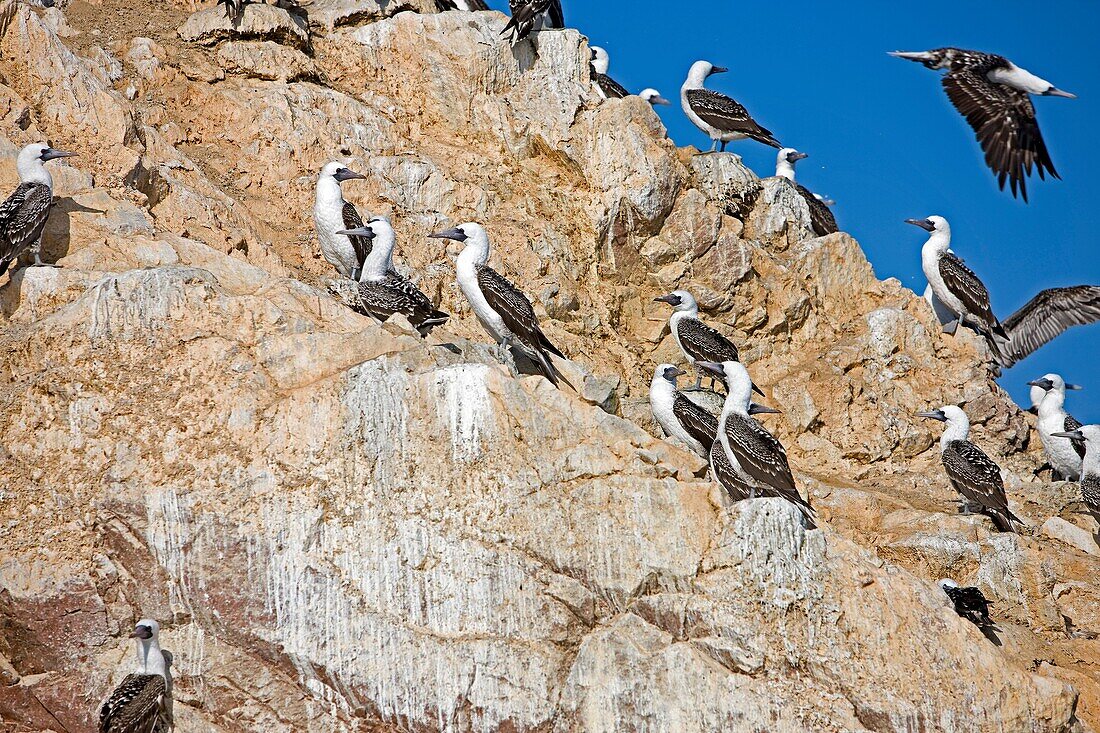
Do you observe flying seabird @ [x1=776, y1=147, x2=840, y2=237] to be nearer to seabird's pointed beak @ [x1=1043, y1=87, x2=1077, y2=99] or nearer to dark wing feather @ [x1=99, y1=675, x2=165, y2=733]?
seabird's pointed beak @ [x1=1043, y1=87, x2=1077, y2=99]

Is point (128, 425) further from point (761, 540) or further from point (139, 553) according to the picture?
point (761, 540)

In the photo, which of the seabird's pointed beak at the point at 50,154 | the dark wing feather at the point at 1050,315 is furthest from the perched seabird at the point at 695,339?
the seabird's pointed beak at the point at 50,154

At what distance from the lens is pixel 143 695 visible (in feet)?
33.6

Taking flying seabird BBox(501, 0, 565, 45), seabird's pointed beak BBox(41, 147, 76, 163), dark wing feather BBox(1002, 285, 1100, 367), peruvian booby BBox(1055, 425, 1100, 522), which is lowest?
seabird's pointed beak BBox(41, 147, 76, 163)

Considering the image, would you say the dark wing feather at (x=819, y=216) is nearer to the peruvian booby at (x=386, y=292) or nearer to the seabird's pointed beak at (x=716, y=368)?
the seabird's pointed beak at (x=716, y=368)

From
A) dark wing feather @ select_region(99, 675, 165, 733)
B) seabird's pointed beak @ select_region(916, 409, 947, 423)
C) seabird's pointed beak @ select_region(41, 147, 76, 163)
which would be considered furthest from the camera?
seabird's pointed beak @ select_region(916, 409, 947, 423)

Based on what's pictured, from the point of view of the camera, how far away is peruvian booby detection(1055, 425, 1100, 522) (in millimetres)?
15453

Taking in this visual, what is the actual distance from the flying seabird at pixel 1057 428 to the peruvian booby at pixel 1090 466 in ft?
0.42

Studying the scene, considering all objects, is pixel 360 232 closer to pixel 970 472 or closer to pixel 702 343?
pixel 702 343

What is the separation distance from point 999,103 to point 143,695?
35.3 ft

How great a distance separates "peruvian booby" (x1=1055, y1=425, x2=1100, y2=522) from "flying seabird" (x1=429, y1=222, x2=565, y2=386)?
700 centimetres

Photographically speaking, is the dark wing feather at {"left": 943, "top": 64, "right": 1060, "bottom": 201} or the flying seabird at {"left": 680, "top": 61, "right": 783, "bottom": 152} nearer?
the dark wing feather at {"left": 943, "top": 64, "right": 1060, "bottom": 201}

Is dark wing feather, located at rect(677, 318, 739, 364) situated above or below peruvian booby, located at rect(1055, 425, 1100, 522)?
below

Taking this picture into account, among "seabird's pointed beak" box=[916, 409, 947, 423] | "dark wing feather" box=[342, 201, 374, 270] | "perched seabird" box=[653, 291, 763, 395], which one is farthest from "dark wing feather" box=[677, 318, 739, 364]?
"dark wing feather" box=[342, 201, 374, 270]
